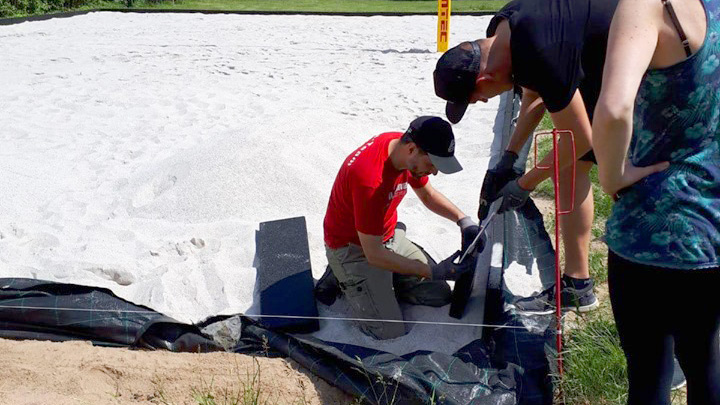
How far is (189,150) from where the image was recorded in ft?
16.9

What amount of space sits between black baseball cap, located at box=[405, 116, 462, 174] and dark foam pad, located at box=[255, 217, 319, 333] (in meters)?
0.89

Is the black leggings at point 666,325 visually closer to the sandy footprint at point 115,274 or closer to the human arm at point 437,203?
the human arm at point 437,203

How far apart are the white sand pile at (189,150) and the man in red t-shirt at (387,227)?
0.16m

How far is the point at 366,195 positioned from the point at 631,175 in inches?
51.5

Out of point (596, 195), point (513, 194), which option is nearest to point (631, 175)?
point (513, 194)

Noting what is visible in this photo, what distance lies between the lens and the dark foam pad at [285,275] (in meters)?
3.20

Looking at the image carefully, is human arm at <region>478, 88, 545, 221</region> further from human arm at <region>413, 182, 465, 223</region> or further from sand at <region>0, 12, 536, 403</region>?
sand at <region>0, 12, 536, 403</region>

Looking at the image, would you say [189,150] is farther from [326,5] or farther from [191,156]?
[326,5]

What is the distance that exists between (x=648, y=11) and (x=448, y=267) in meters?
1.71

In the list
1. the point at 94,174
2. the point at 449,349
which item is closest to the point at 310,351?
the point at 449,349

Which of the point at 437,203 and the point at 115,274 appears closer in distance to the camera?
the point at 437,203

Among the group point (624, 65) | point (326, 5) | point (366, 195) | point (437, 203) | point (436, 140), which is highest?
point (624, 65)

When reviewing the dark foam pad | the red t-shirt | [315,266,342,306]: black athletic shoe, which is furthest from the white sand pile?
the red t-shirt

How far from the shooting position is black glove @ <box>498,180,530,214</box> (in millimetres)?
2938
